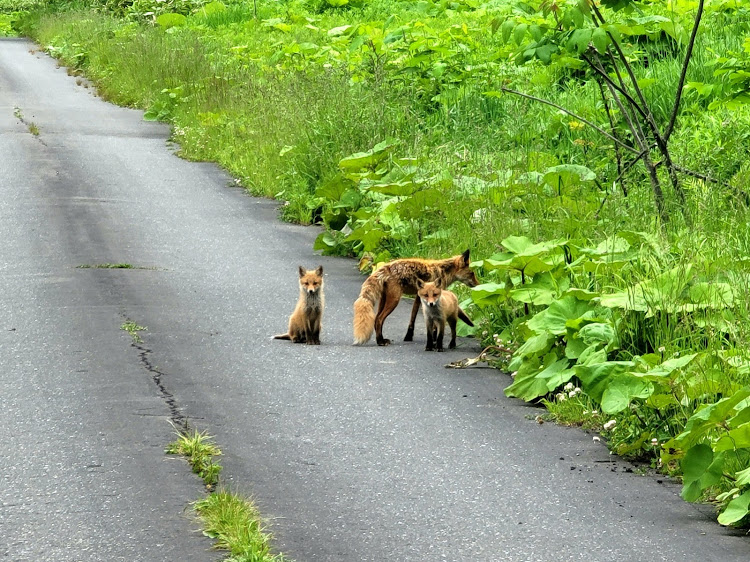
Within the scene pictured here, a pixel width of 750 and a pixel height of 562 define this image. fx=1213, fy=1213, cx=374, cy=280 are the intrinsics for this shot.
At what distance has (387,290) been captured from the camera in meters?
9.68

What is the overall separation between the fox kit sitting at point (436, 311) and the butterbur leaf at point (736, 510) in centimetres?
369

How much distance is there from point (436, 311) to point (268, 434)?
237cm

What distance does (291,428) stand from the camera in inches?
286

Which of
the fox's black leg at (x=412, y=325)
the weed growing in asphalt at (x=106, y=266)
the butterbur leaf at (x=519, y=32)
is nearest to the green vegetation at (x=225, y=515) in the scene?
the fox's black leg at (x=412, y=325)

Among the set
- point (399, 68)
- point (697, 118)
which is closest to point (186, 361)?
point (697, 118)

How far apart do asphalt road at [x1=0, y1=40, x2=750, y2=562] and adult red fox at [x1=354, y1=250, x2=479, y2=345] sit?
195 mm

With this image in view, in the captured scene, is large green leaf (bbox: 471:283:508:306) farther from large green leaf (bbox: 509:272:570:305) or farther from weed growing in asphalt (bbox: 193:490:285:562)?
weed growing in asphalt (bbox: 193:490:285:562)

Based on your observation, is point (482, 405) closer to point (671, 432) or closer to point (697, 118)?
point (671, 432)

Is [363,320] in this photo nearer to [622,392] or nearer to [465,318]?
[465,318]

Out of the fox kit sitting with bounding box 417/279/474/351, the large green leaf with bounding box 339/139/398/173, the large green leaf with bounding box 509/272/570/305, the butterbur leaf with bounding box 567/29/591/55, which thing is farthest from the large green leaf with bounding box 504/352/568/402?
the large green leaf with bounding box 339/139/398/173

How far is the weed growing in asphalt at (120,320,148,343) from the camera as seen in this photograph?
926 cm

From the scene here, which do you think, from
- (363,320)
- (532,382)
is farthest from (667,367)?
(363,320)

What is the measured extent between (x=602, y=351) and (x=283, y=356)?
8.61 ft

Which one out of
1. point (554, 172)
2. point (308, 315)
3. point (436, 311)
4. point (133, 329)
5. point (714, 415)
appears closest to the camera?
point (714, 415)
